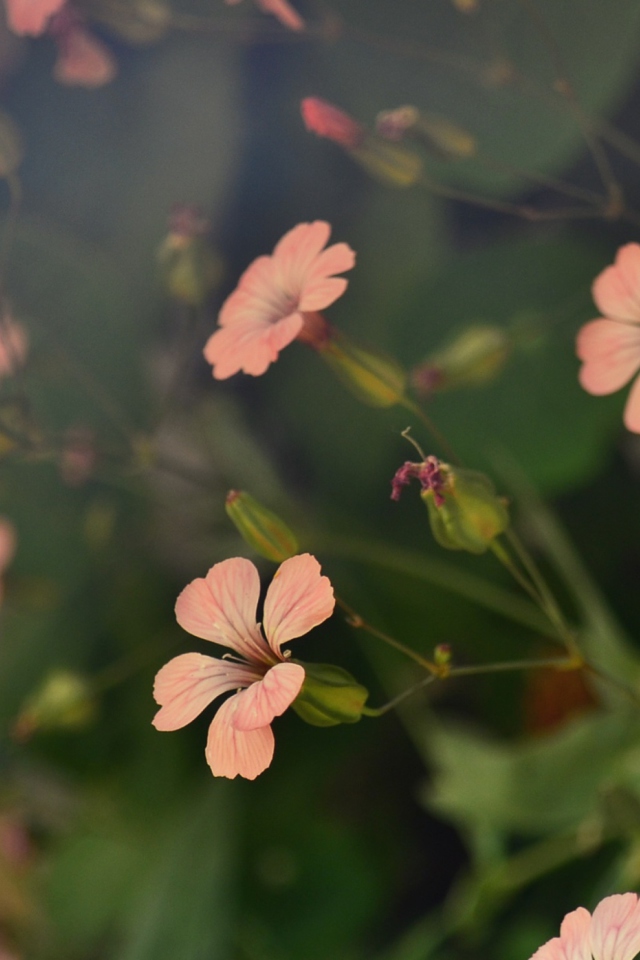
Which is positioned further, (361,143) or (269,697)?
(361,143)

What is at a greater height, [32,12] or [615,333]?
[32,12]

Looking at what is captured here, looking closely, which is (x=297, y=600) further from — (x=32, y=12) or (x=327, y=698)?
(x=32, y=12)

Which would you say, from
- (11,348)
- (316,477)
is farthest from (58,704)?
(316,477)

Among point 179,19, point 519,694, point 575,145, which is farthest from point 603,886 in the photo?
point 179,19

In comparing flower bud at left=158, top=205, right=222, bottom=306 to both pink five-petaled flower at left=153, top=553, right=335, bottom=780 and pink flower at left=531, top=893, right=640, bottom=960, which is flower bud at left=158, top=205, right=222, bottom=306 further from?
pink flower at left=531, top=893, right=640, bottom=960

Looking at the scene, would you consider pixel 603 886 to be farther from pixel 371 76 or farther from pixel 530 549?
pixel 371 76

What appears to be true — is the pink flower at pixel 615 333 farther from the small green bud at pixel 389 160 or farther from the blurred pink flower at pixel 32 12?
the blurred pink flower at pixel 32 12

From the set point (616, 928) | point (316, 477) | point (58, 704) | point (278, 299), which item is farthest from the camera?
point (316, 477)

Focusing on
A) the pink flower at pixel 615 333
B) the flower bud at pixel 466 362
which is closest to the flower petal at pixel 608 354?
the pink flower at pixel 615 333
